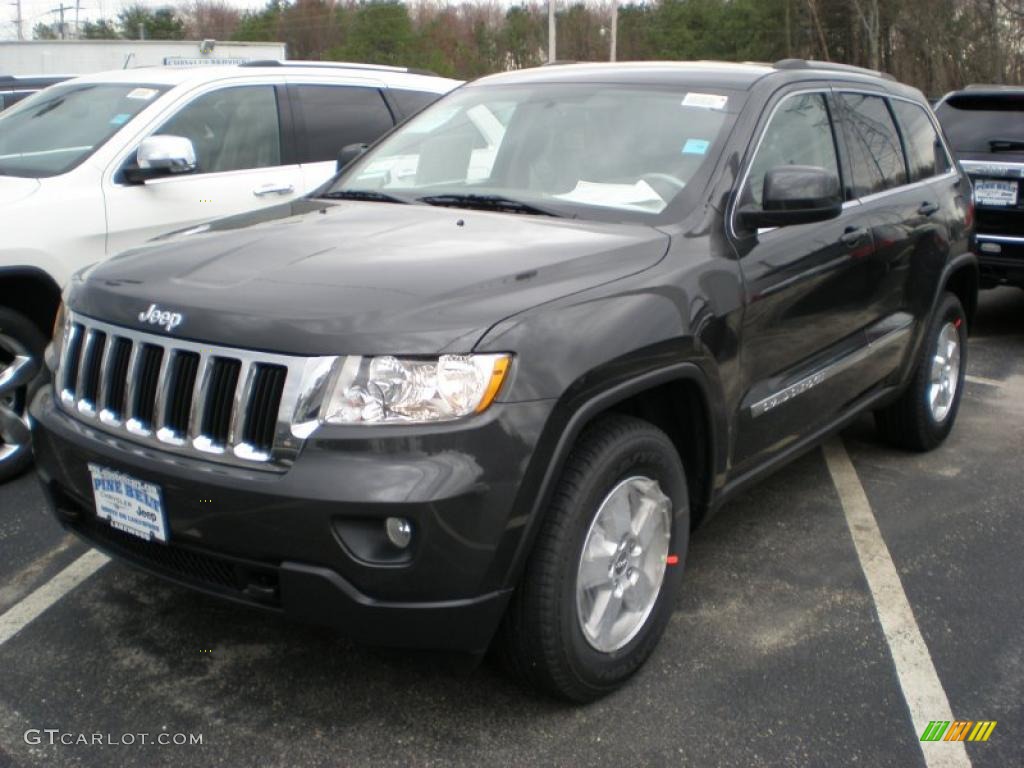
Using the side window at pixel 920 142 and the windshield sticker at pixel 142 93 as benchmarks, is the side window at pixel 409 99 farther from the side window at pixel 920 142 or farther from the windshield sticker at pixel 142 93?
the side window at pixel 920 142

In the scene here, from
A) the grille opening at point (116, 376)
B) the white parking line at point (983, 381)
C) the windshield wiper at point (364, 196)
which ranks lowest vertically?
the white parking line at point (983, 381)

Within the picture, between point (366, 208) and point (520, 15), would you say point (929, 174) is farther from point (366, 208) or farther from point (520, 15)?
point (520, 15)

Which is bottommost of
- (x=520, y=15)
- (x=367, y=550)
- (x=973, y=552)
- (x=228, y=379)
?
(x=973, y=552)

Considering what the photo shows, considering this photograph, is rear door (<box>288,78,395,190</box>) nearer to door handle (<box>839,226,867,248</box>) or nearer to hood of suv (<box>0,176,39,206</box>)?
hood of suv (<box>0,176,39,206</box>)

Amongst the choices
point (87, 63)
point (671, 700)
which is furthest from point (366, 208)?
point (87, 63)

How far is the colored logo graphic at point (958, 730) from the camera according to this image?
3.06m

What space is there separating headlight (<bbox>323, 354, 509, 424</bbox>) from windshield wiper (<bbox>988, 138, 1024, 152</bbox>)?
263 inches

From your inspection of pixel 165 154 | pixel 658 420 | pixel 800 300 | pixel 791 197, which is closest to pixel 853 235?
pixel 800 300

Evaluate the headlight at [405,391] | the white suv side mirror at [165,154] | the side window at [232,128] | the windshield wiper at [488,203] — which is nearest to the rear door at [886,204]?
the windshield wiper at [488,203]

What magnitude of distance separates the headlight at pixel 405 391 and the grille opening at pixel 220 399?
0.29 meters

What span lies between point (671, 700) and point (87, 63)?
31563mm

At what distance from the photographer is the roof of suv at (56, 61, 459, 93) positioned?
599 centimetres

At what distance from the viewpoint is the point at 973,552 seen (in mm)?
4336

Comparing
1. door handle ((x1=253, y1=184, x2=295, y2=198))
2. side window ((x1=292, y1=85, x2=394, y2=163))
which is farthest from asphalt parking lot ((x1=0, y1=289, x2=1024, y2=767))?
side window ((x1=292, y1=85, x2=394, y2=163))
